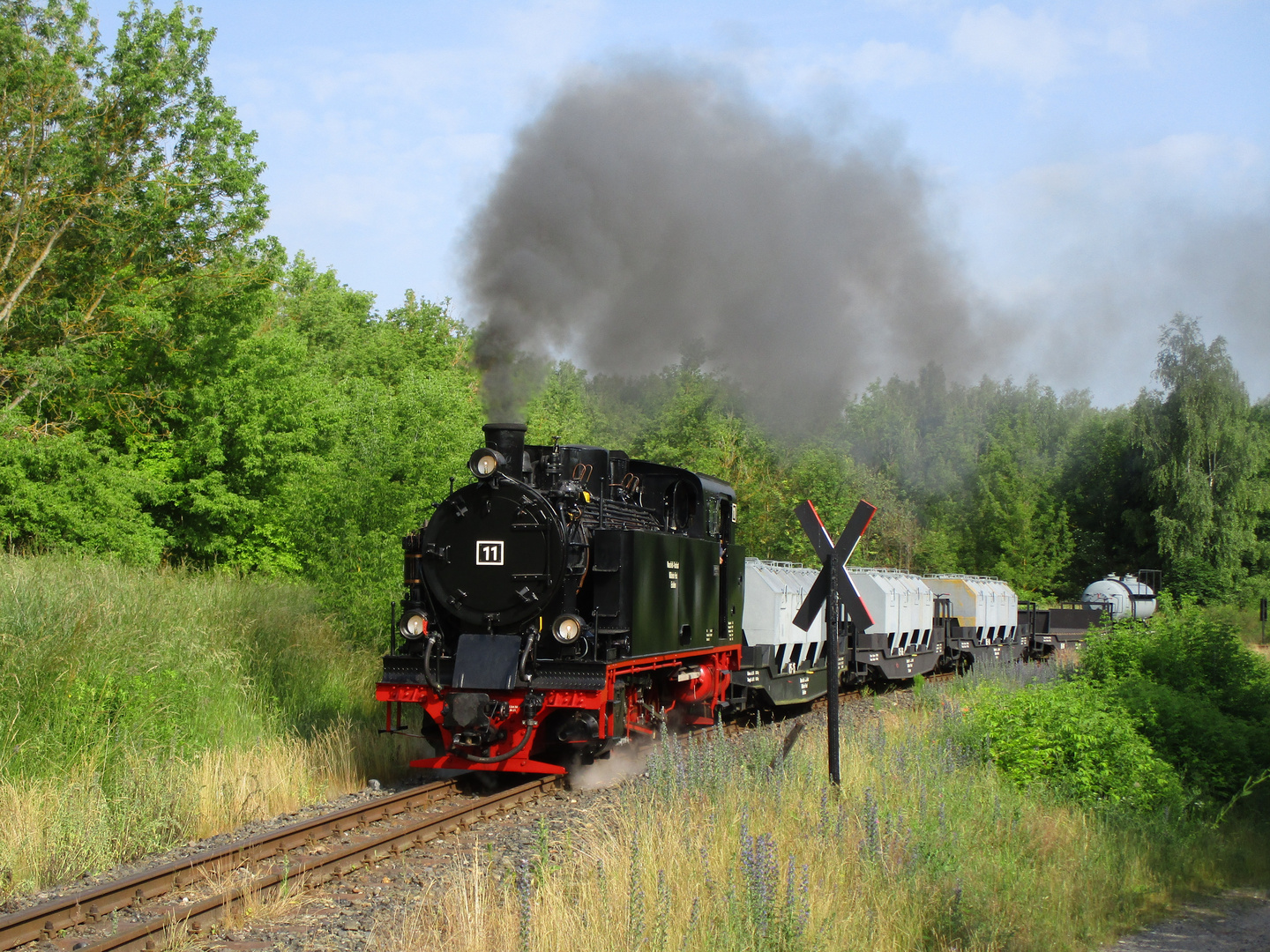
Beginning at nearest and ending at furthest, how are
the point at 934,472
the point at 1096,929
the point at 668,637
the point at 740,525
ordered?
the point at 1096,929 → the point at 668,637 → the point at 740,525 → the point at 934,472

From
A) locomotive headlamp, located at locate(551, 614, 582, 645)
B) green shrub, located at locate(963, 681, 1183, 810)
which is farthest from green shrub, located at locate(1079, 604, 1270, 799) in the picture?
locomotive headlamp, located at locate(551, 614, 582, 645)

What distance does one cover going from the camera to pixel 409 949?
489 cm

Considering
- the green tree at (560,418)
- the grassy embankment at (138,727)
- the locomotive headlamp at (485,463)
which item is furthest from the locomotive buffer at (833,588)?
the green tree at (560,418)

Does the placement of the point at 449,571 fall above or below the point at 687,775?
above

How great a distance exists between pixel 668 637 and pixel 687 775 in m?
2.68

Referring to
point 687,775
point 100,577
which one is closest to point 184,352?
point 100,577

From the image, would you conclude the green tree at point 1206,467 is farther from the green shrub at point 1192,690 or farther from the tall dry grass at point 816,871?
the tall dry grass at point 816,871

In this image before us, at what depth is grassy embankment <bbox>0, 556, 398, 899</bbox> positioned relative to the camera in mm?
6949

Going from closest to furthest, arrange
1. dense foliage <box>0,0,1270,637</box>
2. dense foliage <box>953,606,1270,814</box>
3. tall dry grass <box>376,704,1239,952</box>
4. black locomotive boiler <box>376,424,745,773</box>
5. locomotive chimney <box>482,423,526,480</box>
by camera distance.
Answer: tall dry grass <box>376,704,1239,952</box>
black locomotive boiler <box>376,424,745,773</box>
dense foliage <box>953,606,1270,814</box>
locomotive chimney <box>482,423,526,480</box>
dense foliage <box>0,0,1270,637</box>

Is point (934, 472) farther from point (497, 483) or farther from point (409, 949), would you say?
point (409, 949)

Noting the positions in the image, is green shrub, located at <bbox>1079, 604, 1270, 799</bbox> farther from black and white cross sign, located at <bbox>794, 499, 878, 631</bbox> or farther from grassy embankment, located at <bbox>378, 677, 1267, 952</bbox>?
black and white cross sign, located at <bbox>794, 499, 878, 631</bbox>

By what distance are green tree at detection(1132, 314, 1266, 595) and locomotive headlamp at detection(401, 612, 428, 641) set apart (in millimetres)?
39701

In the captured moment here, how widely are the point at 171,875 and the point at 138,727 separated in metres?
2.63

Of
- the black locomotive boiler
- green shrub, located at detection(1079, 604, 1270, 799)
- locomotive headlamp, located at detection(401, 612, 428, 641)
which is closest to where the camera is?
the black locomotive boiler
